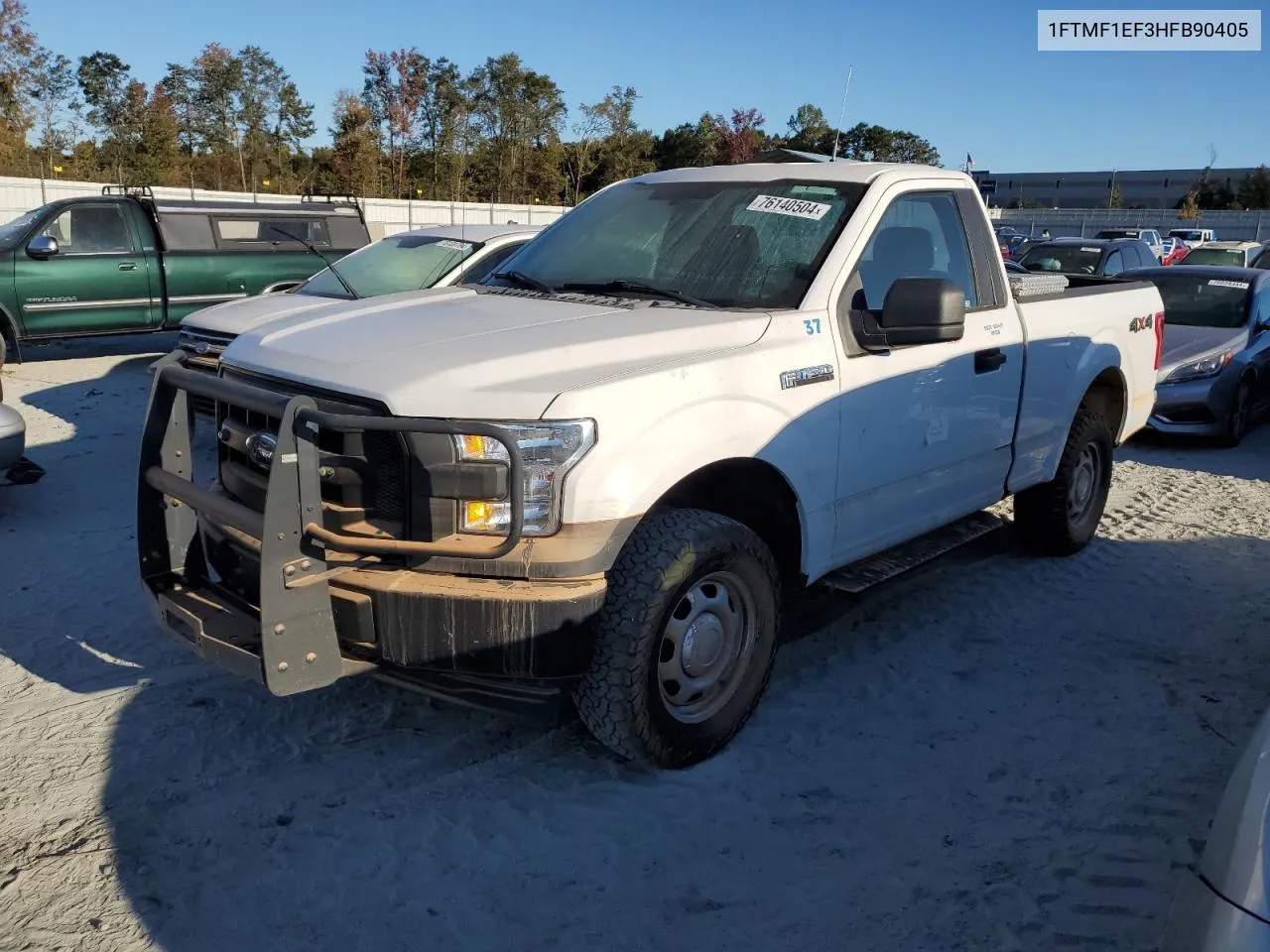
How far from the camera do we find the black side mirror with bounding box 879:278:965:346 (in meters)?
3.78

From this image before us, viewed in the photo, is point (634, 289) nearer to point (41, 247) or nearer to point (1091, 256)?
point (41, 247)

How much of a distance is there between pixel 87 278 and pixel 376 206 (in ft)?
56.0

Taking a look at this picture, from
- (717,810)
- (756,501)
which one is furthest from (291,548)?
(756,501)

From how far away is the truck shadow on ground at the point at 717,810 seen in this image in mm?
2838

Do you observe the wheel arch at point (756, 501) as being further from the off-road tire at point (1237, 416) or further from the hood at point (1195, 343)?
the off-road tire at point (1237, 416)

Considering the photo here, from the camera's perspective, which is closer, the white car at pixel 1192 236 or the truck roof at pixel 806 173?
the truck roof at pixel 806 173

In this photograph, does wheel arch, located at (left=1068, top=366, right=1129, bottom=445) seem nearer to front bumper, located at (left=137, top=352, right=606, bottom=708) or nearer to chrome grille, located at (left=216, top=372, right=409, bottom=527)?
front bumper, located at (left=137, top=352, right=606, bottom=708)

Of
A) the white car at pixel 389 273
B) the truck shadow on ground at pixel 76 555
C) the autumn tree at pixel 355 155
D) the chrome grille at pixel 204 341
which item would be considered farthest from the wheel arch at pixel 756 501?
the autumn tree at pixel 355 155

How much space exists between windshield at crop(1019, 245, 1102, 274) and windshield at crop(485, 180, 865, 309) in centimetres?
1080

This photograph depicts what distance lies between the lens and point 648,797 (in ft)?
11.2

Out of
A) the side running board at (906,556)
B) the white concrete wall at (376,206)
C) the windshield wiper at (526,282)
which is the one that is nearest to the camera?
the side running board at (906,556)

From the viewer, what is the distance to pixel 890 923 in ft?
9.34

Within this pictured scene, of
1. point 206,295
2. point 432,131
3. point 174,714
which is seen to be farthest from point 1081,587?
point 432,131

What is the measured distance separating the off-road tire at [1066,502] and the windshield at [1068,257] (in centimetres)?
869
